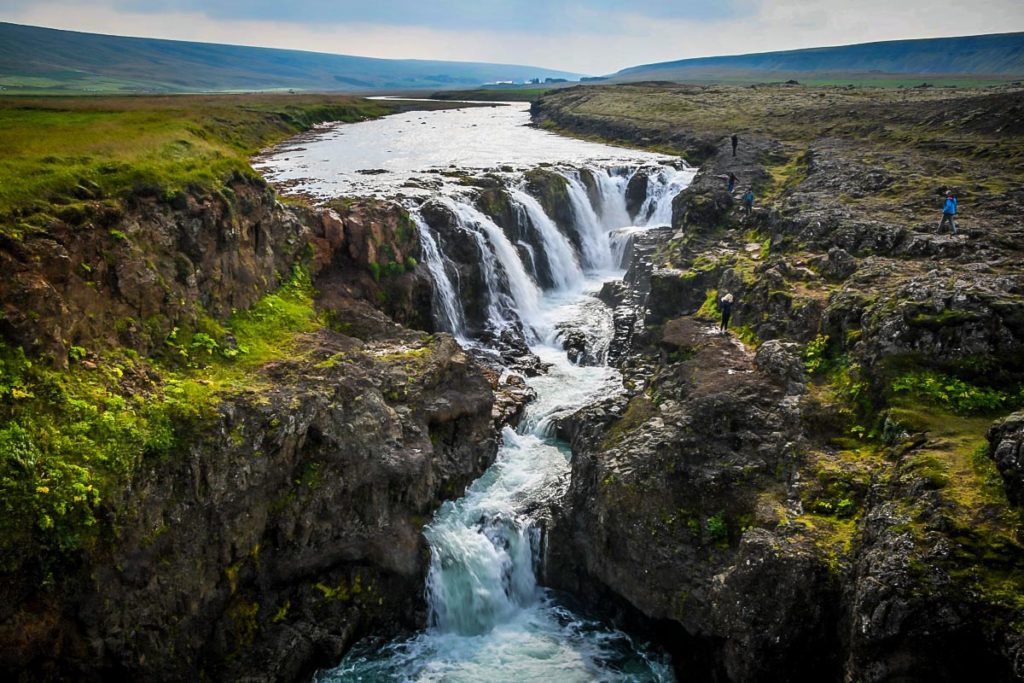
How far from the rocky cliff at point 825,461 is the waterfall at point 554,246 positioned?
1112 cm

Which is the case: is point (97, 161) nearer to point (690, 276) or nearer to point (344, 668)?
point (344, 668)

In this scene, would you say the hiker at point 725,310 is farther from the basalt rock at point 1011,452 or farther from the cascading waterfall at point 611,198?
the cascading waterfall at point 611,198

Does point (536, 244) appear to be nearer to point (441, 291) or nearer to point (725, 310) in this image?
point (441, 291)

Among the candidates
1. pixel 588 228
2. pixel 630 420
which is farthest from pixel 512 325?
pixel 588 228

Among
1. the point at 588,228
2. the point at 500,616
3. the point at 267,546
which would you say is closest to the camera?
the point at 267,546

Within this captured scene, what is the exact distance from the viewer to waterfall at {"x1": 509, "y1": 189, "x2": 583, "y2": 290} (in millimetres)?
37516

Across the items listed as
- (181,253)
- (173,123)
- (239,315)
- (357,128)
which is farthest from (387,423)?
(357,128)

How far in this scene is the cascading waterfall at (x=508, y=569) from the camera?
15325 millimetres

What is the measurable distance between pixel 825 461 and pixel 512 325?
17744mm

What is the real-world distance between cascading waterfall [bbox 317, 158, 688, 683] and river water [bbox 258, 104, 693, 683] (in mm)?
38

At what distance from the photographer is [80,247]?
15336 mm

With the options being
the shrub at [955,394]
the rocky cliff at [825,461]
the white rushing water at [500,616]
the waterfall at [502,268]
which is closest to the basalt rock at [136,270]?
the white rushing water at [500,616]

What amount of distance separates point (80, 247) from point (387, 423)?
8588 mm

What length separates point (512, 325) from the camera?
30.7m
